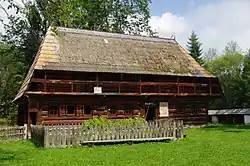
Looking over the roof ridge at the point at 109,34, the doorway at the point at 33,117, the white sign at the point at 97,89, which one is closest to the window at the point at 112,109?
the white sign at the point at 97,89

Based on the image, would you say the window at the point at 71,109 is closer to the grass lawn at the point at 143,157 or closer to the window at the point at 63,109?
the window at the point at 63,109

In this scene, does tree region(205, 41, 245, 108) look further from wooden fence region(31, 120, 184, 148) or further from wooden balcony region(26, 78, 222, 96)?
wooden fence region(31, 120, 184, 148)

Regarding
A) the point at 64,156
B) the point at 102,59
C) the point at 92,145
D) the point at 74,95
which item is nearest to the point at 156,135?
the point at 92,145

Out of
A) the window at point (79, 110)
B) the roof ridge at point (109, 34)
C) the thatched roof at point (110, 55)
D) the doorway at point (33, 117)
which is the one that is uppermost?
the roof ridge at point (109, 34)

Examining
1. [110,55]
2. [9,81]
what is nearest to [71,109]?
[110,55]

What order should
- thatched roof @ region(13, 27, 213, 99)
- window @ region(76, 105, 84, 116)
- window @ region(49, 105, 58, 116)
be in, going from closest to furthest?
window @ region(49, 105, 58, 116) → thatched roof @ region(13, 27, 213, 99) → window @ region(76, 105, 84, 116)

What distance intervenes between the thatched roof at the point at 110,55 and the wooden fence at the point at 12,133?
439 centimetres

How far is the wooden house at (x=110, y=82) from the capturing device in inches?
1005

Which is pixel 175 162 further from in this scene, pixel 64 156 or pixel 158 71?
pixel 158 71

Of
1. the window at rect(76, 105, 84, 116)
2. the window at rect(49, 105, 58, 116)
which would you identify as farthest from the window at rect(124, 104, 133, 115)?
the window at rect(49, 105, 58, 116)

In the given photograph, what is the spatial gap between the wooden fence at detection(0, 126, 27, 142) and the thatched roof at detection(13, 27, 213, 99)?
4388 mm

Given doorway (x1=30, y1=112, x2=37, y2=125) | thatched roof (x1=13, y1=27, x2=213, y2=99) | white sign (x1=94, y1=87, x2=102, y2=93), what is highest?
thatched roof (x1=13, y1=27, x2=213, y2=99)

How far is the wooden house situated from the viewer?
83.7 ft

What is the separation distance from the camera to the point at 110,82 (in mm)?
26953
